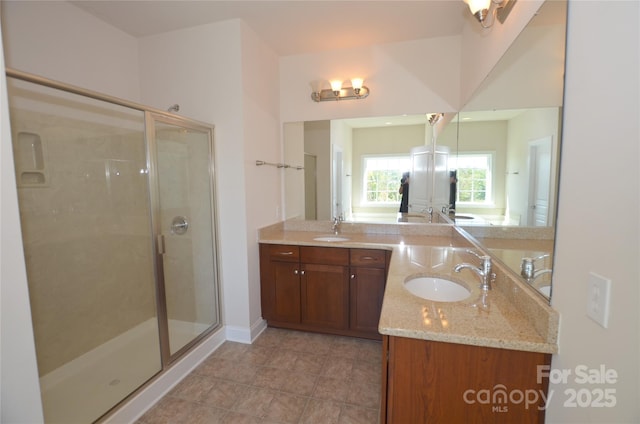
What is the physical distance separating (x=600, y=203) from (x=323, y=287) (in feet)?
6.78

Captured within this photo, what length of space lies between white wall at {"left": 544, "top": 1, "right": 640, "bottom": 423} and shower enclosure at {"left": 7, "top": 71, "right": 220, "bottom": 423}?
2.13m

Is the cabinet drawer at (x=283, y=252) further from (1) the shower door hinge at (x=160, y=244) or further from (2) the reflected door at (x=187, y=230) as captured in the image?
(1) the shower door hinge at (x=160, y=244)

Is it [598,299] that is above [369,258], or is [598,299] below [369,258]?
above

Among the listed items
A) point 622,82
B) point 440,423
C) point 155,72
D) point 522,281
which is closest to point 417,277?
point 522,281

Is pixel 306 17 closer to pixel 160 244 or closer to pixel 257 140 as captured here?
pixel 257 140

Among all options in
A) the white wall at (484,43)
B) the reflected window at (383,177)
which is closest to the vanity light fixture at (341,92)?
the reflected window at (383,177)

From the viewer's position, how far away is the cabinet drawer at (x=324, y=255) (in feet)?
8.21

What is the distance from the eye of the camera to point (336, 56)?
284 cm

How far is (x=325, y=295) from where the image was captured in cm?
257

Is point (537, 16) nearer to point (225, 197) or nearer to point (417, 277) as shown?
point (417, 277)

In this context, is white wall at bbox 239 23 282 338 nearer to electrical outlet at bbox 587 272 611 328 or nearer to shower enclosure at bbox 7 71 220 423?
shower enclosure at bbox 7 71 220 423

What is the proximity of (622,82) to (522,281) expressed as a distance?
33.4 inches

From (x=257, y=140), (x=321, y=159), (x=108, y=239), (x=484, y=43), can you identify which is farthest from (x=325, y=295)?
(x=484, y=43)

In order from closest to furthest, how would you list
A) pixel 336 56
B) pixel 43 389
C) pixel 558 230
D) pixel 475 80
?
pixel 558 230, pixel 43 389, pixel 475 80, pixel 336 56
